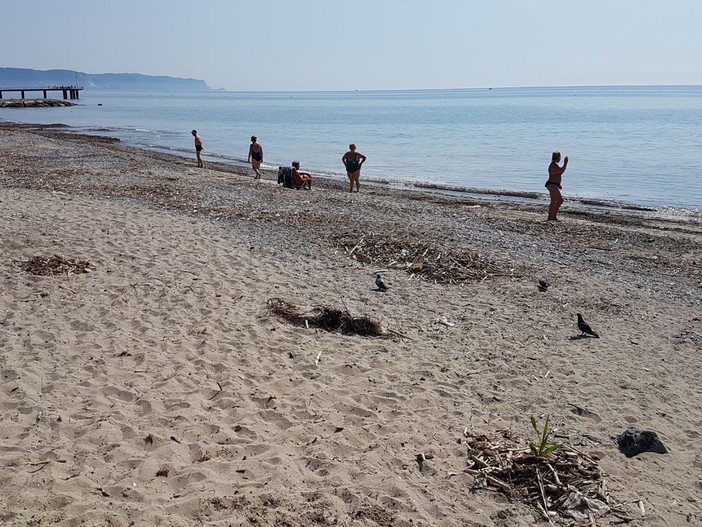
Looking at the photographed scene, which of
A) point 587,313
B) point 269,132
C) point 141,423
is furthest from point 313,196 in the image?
point 269,132

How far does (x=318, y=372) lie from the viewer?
602 cm

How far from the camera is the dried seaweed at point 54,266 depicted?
8328 millimetres

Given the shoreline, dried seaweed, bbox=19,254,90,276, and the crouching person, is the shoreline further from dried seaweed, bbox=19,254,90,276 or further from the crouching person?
dried seaweed, bbox=19,254,90,276

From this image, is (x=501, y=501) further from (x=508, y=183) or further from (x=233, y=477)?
(x=508, y=183)

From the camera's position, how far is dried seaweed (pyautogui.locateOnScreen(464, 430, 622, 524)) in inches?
162

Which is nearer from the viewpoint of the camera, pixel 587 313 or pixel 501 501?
pixel 501 501

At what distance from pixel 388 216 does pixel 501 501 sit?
10.7m

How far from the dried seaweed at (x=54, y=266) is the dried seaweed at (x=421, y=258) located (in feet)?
13.6

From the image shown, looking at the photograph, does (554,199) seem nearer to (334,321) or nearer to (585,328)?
(585,328)

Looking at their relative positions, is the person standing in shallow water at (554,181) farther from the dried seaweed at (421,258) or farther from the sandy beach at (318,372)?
the dried seaweed at (421,258)

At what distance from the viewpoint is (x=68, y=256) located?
358 inches

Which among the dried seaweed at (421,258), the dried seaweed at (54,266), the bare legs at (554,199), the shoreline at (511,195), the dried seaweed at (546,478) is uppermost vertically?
the bare legs at (554,199)

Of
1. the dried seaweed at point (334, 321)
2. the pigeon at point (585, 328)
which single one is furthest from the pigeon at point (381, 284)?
the pigeon at point (585, 328)

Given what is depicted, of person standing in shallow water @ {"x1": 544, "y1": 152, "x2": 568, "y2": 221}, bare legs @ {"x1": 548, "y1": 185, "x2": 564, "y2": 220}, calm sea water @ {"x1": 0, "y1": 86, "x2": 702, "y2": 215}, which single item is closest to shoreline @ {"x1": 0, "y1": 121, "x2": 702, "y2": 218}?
calm sea water @ {"x1": 0, "y1": 86, "x2": 702, "y2": 215}
